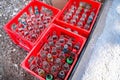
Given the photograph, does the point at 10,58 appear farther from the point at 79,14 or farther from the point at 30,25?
the point at 79,14

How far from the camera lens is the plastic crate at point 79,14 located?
154 centimetres

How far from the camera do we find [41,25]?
1639mm

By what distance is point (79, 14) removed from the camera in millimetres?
1675

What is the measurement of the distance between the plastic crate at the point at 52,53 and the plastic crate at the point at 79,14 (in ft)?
0.29

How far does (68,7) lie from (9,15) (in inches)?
35.3

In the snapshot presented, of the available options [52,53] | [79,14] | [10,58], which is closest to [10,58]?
[10,58]

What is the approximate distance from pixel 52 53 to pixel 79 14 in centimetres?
54

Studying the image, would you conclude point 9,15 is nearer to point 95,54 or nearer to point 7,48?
point 7,48

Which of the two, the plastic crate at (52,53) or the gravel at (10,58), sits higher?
the plastic crate at (52,53)

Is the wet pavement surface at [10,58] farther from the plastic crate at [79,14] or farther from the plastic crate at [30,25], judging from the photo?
the plastic crate at [79,14]

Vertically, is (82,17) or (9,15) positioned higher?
(82,17)

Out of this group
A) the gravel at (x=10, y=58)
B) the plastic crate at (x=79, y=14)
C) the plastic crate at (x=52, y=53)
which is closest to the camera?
the plastic crate at (x=52, y=53)

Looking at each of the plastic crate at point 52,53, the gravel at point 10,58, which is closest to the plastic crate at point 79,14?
the plastic crate at point 52,53

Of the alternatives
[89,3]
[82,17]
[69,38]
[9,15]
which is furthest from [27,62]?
[9,15]
